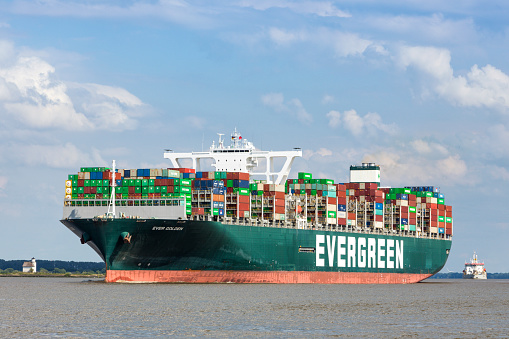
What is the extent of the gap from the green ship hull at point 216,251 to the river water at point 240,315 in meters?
6.75

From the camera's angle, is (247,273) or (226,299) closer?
(226,299)

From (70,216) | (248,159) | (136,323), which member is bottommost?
(136,323)

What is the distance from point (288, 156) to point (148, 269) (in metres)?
26.5

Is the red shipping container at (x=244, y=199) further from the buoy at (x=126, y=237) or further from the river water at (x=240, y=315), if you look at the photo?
the river water at (x=240, y=315)

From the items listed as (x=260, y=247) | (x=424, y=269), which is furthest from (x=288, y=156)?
(x=424, y=269)

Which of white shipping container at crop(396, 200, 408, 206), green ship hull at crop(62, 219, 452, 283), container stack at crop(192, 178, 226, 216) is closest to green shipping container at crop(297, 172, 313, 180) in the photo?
green ship hull at crop(62, 219, 452, 283)

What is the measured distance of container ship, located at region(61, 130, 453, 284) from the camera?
72.2 m

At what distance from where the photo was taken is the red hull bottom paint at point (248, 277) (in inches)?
2864

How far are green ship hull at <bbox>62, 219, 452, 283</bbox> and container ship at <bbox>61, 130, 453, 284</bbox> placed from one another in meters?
0.09

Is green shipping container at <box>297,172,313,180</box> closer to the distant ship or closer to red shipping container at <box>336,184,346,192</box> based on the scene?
red shipping container at <box>336,184,346,192</box>

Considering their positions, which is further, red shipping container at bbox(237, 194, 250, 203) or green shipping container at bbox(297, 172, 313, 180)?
green shipping container at bbox(297, 172, 313, 180)

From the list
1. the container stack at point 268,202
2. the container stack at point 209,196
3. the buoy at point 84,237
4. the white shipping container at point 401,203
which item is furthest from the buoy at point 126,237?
the white shipping container at point 401,203

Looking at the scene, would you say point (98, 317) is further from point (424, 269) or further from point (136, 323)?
point (424, 269)

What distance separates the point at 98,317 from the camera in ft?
144
